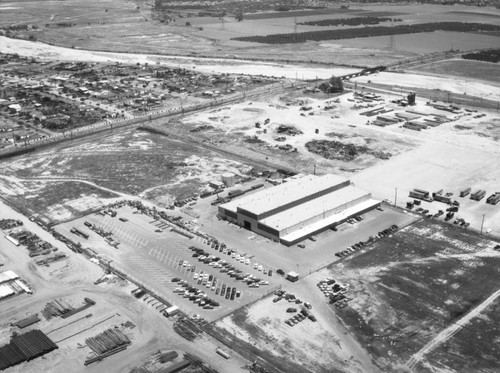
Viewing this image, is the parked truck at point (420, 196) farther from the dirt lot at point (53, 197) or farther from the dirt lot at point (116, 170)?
the dirt lot at point (53, 197)

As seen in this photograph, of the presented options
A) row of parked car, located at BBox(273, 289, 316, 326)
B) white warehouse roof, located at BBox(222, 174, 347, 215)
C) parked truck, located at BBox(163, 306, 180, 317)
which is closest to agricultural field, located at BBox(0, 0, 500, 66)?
white warehouse roof, located at BBox(222, 174, 347, 215)

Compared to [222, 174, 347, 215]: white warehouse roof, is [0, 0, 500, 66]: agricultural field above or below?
above

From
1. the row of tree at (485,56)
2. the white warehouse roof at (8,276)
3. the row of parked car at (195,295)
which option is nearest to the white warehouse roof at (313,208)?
the row of parked car at (195,295)

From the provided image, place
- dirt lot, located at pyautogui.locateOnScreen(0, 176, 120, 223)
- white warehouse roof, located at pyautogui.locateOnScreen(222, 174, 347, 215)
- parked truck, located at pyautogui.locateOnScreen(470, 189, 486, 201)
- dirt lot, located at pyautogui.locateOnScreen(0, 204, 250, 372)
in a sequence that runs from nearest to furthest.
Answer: dirt lot, located at pyautogui.locateOnScreen(0, 204, 250, 372)
white warehouse roof, located at pyautogui.locateOnScreen(222, 174, 347, 215)
dirt lot, located at pyautogui.locateOnScreen(0, 176, 120, 223)
parked truck, located at pyautogui.locateOnScreen(470, 189, 486, 201)

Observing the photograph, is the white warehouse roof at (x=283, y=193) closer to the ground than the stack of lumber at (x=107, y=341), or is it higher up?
higher up

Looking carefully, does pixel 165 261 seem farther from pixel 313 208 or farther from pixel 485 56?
pixel 485 56

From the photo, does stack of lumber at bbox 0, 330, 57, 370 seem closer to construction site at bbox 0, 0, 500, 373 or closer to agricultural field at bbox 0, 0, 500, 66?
construction site at bbox 0, 0, 500, 373

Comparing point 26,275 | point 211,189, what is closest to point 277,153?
point 211,189

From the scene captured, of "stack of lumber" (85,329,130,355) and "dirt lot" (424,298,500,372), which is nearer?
"dirt lot" (424,298,500,372)
